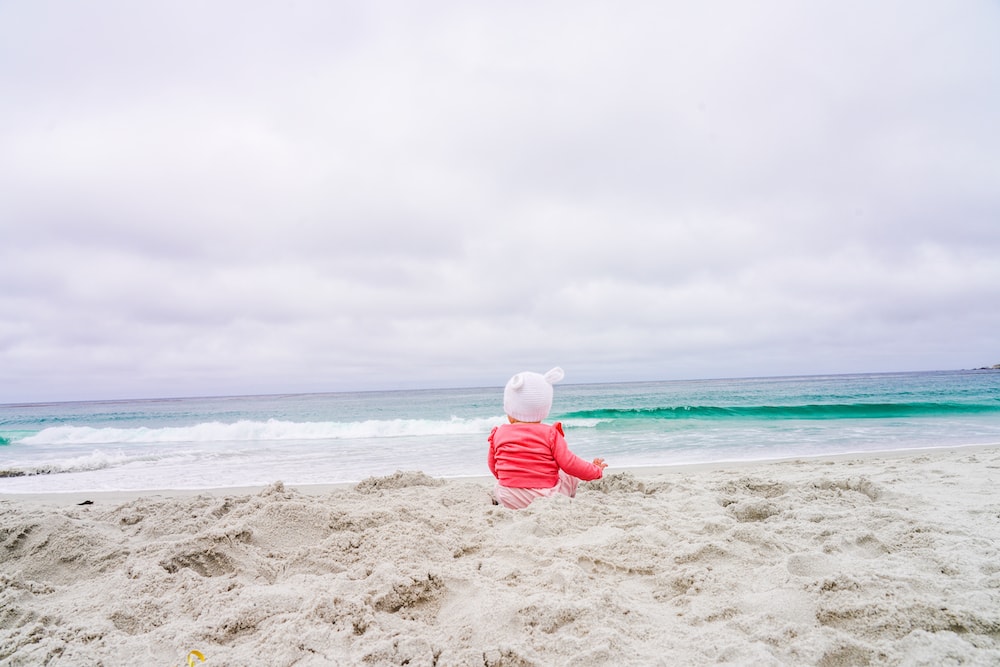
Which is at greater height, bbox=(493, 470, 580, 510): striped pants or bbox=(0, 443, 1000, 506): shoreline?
bbox=(493, 470, 580, 510): striped pants

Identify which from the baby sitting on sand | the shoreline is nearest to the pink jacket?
the baby sitting on sand

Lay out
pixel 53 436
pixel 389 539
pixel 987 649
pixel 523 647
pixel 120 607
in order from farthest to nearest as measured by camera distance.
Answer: pixel 53 436, pixel 389 539, pixel 120 607, pixel 523 647, pixel 987 649

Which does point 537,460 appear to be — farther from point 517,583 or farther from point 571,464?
point 517,583

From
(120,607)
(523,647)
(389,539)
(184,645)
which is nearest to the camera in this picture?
(523,647)

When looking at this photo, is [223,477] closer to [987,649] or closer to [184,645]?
[184,645]

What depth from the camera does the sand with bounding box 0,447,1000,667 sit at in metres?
2.03

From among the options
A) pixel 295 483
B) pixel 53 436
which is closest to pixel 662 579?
pixel 295 483

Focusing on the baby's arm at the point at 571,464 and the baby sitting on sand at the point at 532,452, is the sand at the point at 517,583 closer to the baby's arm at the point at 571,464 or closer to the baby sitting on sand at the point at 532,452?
the baby's arm at the point at 571,464

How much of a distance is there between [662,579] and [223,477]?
8.45 meters

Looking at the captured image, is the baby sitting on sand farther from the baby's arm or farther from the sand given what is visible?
the sand

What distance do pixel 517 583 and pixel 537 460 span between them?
1.83 meters

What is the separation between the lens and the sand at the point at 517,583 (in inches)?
79.7

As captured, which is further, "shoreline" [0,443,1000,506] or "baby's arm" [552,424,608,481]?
"shoreline" [0,443,1000,506]

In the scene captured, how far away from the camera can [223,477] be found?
29.3 ft
